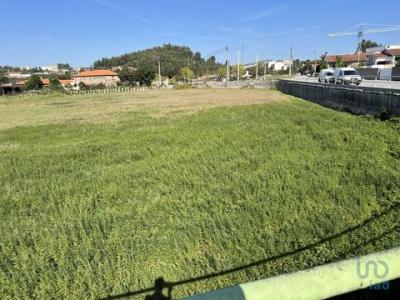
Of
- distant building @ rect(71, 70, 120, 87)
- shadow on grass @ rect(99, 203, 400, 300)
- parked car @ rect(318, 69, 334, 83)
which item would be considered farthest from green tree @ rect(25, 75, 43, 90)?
shadow on grass @ rect(99, 203, 400, 300)

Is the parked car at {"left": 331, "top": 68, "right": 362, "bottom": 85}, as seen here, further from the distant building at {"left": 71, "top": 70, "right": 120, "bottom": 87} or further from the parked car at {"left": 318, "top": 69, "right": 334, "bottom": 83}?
the distant building at {"left": 71, "top": 70, "right": 120, "bottom": 87}

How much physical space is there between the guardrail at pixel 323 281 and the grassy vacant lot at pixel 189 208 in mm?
3269

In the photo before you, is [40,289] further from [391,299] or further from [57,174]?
[57,174]

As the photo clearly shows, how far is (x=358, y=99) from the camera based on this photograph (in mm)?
18359

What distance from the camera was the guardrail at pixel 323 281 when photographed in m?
1.73

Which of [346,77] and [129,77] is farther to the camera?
[129,77]

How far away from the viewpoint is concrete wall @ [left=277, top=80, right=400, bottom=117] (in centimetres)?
1484

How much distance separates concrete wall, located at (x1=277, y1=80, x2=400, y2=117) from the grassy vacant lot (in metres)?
1.72

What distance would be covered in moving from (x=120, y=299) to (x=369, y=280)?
135 inches

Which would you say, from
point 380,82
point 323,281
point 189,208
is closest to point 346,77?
point 380,82

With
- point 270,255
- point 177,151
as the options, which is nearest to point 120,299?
point 270,255

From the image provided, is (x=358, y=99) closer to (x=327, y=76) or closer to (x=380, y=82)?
(x=380, y=82)

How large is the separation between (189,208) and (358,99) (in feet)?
45.6

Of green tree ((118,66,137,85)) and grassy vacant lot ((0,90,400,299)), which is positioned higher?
grassy vacant lot ((0,90,400,299))
